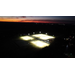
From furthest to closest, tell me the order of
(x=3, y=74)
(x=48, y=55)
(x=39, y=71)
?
(x=48, y=55)
(x=39, y=71)
(x=3, y=74)

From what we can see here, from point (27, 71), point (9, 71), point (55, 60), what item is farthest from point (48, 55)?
point (9, 71)

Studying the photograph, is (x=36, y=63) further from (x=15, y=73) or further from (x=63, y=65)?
(x=63, y=65)

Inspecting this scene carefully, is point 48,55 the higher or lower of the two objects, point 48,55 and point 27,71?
the lower

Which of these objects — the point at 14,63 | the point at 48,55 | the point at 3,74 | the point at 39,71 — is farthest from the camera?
the point at 48,55

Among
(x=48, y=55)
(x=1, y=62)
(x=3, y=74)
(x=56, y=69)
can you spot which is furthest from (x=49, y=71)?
(x=48, y=55)

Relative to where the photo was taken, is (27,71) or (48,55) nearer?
(27,71)
